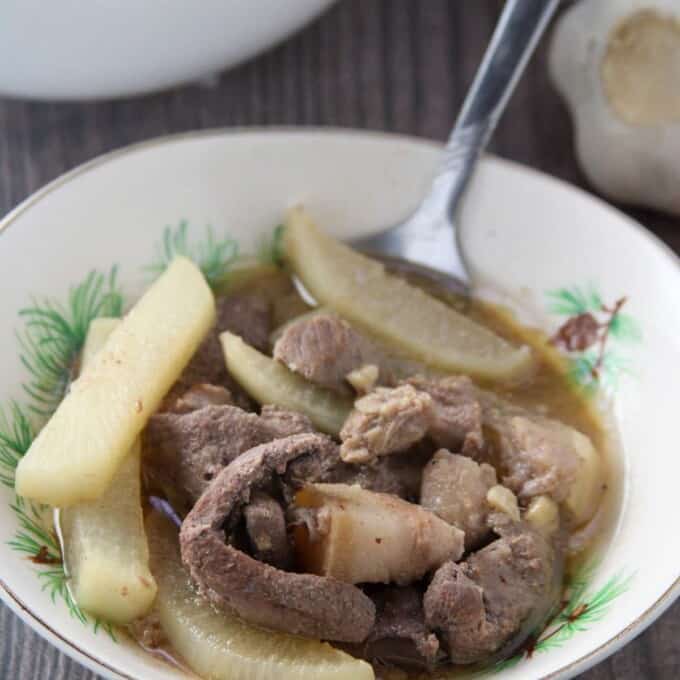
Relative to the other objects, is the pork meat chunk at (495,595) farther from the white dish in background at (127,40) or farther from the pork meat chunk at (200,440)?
the white dish in background at (127,40)

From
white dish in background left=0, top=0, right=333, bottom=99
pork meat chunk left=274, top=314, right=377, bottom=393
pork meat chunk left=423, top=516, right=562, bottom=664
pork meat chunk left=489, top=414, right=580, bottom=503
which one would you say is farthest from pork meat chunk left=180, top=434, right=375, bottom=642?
white dish in background left=0, top=0, right=333, bottom=99

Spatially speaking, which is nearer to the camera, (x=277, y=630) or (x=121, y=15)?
(x=277, y=630)

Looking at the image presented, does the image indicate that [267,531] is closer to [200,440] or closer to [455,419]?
[200,440]

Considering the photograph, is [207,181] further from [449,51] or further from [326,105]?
[449,51]

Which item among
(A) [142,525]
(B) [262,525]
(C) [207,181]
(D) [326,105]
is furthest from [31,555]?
(D) [326,105]

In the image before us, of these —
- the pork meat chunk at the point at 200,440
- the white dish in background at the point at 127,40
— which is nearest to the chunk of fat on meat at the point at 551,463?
the pork meat chunk at the point at 200,440

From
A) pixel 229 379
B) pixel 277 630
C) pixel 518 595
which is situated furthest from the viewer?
pixel 229 379
